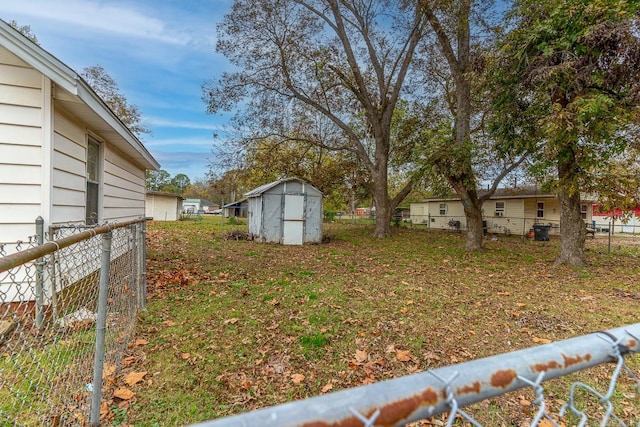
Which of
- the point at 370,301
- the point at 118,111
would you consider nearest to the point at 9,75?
the point at 370,301

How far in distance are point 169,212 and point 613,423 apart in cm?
3203

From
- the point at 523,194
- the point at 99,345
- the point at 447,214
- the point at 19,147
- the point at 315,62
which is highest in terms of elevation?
the point at 315,62

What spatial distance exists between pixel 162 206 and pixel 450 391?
32.5 meters

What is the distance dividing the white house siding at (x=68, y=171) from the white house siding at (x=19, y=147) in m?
0.19

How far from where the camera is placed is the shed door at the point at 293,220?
1358 centimetres

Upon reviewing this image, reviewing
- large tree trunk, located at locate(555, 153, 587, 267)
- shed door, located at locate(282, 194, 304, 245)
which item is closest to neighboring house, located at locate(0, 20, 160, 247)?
shed door, located at locate(282, 194, 304, 245)

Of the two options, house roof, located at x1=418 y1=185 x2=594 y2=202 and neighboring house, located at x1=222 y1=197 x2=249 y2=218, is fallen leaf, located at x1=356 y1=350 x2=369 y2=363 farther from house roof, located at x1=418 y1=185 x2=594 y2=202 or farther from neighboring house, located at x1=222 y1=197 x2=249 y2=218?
neighboring house, located at x1=222 y1=197 x2=249 y2=218

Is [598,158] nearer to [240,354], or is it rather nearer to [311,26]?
[240,354]

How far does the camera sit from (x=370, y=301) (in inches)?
215

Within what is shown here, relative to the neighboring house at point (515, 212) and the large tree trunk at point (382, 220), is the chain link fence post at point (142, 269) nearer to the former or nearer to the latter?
the large tree trunk at point (382, 220)

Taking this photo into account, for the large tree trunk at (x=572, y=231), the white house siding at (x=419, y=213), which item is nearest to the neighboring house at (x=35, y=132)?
the large tree trunk at (x=572, y=231)

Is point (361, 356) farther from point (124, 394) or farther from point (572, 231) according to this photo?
point (572, 231)

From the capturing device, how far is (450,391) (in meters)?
0.70

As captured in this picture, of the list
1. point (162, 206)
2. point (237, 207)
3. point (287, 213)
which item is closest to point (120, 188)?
point (287, 213)
